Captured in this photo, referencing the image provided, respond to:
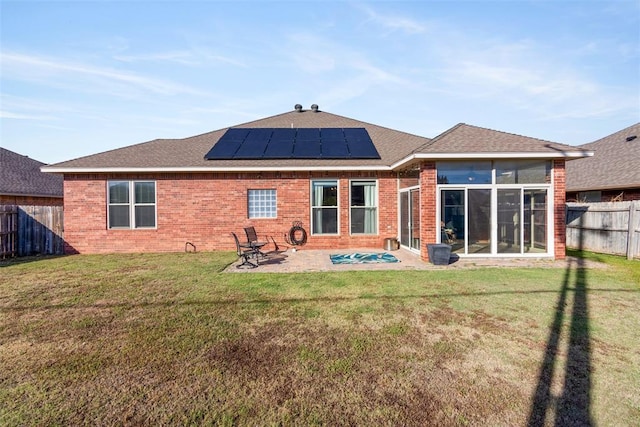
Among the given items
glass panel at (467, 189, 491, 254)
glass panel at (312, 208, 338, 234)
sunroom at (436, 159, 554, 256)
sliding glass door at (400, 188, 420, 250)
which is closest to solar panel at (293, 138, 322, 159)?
glass panel at (312, 208, 338, 234)

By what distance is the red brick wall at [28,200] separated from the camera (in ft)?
46.7

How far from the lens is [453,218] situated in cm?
898

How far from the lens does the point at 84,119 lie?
1360 cm

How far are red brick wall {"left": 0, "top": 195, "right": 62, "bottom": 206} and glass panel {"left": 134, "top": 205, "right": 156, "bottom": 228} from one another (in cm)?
834

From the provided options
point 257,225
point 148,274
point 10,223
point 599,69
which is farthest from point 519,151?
point 10,223

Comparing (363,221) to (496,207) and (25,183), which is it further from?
(25,183)

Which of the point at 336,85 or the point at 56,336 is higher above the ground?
the point at 336,85

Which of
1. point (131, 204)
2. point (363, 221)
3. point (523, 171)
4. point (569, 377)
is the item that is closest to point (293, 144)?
point (363, 221)

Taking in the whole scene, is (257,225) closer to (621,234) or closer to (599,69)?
(621,234)

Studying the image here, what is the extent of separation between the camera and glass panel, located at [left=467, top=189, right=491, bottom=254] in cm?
888

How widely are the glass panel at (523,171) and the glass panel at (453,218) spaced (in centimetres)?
128

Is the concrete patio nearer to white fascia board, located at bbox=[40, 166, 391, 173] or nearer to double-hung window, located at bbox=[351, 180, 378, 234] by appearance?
double-hung window, located at bbox=[351, 180, 378, 234]

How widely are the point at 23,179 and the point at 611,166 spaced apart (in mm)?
28800

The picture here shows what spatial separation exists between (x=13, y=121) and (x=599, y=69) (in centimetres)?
2601
